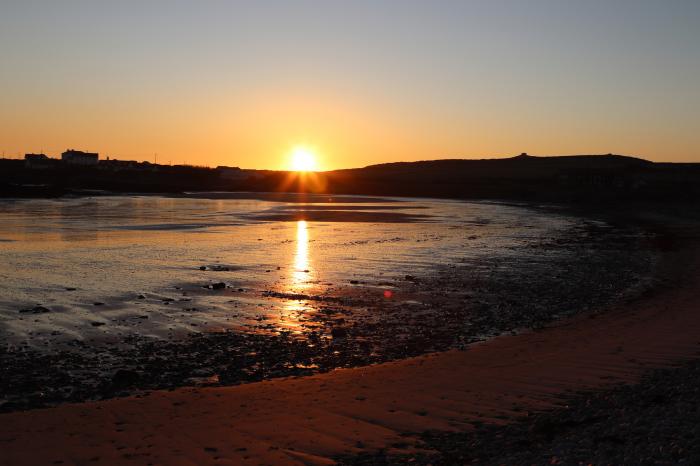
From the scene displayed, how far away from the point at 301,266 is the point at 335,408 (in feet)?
55.9

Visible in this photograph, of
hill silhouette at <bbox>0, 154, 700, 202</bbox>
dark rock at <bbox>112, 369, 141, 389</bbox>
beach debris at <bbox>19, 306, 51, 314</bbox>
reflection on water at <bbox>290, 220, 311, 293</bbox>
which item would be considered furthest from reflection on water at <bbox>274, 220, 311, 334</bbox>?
hill silhouette at <bbox>0, 154, 700, 202</bbox>

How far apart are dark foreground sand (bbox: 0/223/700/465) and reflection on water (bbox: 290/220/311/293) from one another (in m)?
9.16

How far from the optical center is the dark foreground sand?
27.3ft

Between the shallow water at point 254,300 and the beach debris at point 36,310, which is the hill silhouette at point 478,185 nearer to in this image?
the shallow water at point 254,300

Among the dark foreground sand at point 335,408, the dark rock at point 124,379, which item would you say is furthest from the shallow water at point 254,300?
the dark foreground sand at point 335,408

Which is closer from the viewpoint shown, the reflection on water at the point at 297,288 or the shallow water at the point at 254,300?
the shallow water at the point at 254,300

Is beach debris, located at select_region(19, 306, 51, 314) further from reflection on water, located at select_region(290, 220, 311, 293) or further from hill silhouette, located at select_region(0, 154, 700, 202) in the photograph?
hill silhouette, located at select_region(0, 154, 700, 202)

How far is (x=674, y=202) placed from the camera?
3516 inches

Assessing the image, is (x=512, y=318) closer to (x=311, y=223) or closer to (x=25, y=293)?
(x=25, y=293)

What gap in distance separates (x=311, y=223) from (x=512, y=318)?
1516 inches

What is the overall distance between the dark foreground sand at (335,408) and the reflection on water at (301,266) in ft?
30.0

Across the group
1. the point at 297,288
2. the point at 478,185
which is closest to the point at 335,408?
the point at 297,288

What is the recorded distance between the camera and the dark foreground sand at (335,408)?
27.3 ft

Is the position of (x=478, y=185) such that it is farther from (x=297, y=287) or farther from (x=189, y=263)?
(x=297, y=287)
